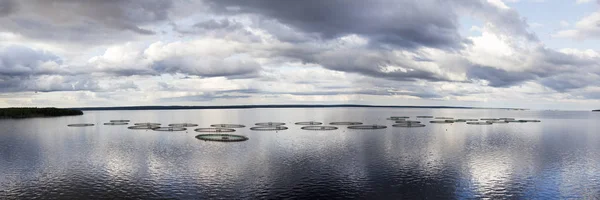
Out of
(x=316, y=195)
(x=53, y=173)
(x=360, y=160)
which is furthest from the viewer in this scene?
(x=360, y=160)

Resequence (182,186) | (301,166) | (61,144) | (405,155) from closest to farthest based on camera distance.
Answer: (182,186), (301,166), (405,155), (61,144)

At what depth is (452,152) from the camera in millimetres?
117188

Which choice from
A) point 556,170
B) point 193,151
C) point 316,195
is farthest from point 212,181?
point 556,170

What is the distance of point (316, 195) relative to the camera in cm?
6512

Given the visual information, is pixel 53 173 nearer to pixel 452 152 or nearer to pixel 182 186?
pixel 182 186

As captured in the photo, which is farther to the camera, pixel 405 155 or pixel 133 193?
pixel 405 155

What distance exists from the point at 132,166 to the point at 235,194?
40.6 metres

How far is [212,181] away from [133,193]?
572 inches

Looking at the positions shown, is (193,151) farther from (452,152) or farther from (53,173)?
(452,152)

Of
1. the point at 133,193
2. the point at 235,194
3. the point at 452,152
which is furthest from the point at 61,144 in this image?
the point at 452,152

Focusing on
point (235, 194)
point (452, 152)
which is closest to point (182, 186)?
point (235, 194)

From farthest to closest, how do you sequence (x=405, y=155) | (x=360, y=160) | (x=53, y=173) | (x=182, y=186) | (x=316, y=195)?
(x=405, y=155), (x=360, y=160), (x=53, y=173), (x=182, y=186), (x=316, y=195)

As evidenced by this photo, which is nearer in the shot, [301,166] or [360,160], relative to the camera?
[301,166]

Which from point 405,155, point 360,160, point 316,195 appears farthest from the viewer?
point 405,155
